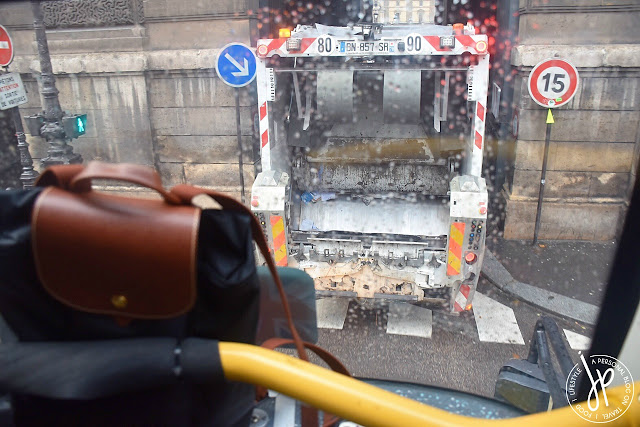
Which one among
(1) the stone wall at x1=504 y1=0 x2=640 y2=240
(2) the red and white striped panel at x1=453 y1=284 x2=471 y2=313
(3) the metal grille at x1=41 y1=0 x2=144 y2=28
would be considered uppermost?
(3) the metal grille at x1=41 y1=0 x2=144 y2=28

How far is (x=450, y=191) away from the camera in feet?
13.2

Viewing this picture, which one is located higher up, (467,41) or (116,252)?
(467,41)

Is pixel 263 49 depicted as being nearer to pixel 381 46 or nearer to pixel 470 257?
pixel 381 46

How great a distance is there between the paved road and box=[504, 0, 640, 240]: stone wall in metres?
1.97

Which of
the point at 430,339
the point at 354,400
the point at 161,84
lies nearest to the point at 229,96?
the point at 161,84

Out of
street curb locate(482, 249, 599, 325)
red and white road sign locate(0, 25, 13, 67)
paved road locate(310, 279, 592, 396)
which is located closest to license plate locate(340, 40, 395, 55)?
paved road locate(310, 279, 592, 396)

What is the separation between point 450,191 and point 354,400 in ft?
11.6

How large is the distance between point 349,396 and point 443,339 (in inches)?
130

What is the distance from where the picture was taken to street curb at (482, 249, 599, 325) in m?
4.04

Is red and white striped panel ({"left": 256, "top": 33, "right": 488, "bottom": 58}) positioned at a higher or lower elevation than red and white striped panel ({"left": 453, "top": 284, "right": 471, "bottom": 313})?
higher

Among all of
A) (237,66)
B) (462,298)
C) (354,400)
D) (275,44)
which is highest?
(275,44)

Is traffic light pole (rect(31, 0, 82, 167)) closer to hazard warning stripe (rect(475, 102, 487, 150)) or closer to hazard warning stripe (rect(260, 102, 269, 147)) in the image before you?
hazard warning stripe (rect(260, 102, 269, 147))

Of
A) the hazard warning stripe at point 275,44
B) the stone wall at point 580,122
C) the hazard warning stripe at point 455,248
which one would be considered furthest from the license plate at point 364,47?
the stone wall at point 580,122

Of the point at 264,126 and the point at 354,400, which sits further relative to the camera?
the point at 264,126
